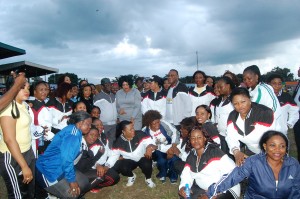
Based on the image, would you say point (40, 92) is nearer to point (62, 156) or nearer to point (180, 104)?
point (62, 156)

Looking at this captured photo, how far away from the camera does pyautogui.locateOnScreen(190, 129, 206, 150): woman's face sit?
398 cm

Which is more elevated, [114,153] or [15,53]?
[15,53]

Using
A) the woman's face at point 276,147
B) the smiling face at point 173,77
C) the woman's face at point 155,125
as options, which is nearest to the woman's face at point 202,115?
→ the woman's face at point 155,125

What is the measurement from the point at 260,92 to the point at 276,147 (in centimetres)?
138

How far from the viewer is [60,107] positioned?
5.68m

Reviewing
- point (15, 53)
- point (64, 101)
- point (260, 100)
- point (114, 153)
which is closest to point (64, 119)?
point (64, 101)

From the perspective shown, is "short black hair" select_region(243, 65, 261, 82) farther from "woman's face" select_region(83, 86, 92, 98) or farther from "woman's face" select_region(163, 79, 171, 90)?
"woman's face" select_region(83, 86, 92, 98)

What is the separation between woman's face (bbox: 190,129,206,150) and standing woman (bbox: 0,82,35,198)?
2.23 metres

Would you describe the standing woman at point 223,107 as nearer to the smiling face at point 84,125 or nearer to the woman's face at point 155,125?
the woman's face at point 155,125

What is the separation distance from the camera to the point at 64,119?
559cm

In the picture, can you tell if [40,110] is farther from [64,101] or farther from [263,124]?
[263,124]

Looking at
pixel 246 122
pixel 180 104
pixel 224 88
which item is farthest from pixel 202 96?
pixel 246 122

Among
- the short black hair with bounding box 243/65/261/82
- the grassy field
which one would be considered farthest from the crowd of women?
the grassy field

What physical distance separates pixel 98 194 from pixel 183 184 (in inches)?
86.4
